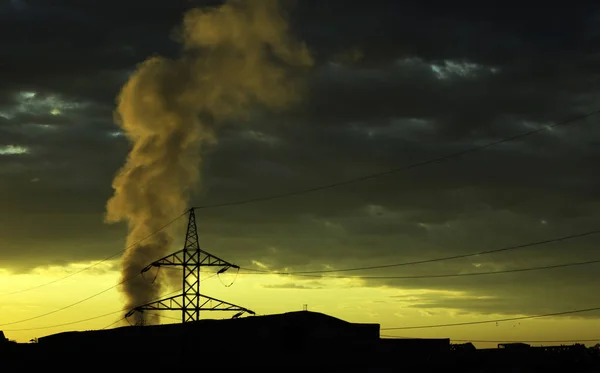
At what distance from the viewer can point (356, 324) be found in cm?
8988

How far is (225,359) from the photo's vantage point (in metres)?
84.6

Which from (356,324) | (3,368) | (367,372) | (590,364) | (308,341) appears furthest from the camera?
(3,368)

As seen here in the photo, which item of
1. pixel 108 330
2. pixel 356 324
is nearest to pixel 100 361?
pixel 108 330

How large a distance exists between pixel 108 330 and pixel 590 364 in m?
52.7

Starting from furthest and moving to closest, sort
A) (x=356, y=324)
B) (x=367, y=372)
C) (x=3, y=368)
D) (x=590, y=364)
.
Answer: (x=3, y=368) → (x=356, y=324) → (x=367, y=372) → (x=590, y=364)

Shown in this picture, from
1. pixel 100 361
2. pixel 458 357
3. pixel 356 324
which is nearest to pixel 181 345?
pixel 100 361

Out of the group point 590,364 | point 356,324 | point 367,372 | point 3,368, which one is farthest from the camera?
point 3,368

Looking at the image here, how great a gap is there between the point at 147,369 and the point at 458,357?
32216mm

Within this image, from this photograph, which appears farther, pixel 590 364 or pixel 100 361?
pixel 100 361

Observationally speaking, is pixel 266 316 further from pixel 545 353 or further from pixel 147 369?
pixel 545 353

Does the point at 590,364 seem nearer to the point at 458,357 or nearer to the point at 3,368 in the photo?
the point at 458,357

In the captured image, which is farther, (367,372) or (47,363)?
(47,363)

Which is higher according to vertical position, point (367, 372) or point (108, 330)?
point (108, 330)

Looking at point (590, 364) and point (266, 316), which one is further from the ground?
point (266, 316)
